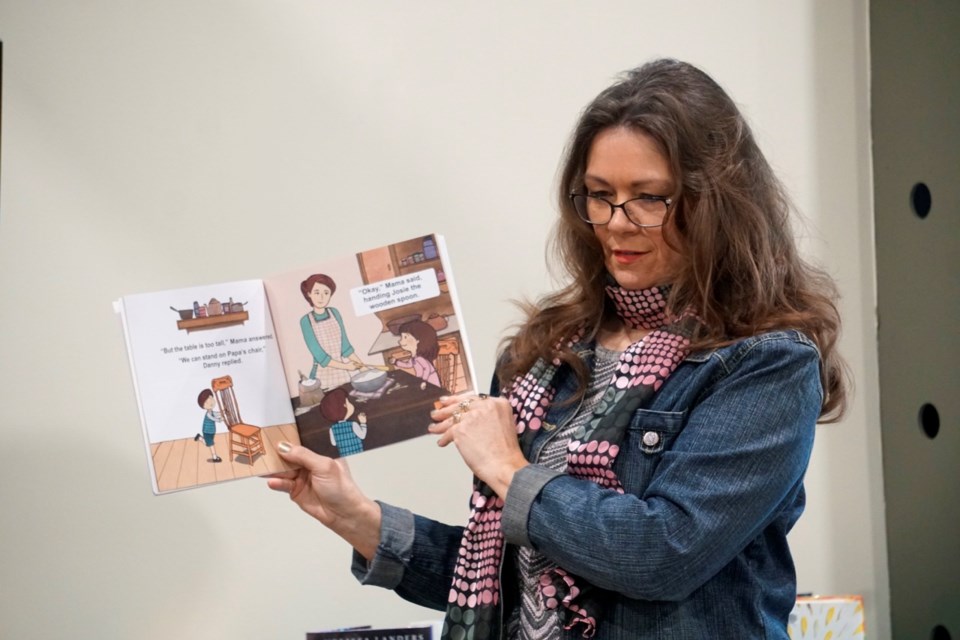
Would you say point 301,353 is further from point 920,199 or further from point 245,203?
point 920,199

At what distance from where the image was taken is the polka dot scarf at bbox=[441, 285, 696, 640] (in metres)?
1.33

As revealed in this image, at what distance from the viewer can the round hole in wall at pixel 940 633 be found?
93.7 inches

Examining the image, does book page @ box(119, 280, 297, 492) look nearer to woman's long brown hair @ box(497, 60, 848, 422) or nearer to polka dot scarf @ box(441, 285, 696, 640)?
polka dot scarf @ box(441, 285, 696, 640)

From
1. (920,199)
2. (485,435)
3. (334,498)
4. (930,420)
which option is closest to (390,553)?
(334,498)

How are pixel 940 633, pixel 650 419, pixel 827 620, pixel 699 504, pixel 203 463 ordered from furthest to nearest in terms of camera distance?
pixel 940 633, pixel 827 620, pixel 203 463, pixel 650 419, pixel 699 504

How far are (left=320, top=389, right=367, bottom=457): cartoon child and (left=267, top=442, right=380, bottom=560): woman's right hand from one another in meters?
0.04

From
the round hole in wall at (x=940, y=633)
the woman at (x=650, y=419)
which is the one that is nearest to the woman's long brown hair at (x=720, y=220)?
the woman at (x=650, y=419)

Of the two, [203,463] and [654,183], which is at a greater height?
[654,183]

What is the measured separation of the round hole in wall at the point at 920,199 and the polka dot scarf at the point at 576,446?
4.04ft

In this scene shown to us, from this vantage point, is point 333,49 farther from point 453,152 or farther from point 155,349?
point 155,349

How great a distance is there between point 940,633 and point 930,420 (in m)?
0.49

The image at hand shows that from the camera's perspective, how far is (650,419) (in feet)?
4.38

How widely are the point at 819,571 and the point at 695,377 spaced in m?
1.49

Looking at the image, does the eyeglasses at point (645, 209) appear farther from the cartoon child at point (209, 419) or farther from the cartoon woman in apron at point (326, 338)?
the cartoon child at point (209, 419)
